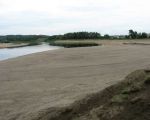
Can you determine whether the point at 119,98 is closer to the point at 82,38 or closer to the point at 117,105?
the point at 117,105

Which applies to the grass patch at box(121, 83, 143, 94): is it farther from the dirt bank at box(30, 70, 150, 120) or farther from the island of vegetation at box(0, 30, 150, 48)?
the island of vegetation at box(0, 30, 150, 48)

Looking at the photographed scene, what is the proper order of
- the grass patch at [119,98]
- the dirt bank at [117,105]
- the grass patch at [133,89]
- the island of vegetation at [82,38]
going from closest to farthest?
the dirt bank at [117,105], the grass patch at [119,98], the grass patch at [133,89], the island of vegetation at [82,38]

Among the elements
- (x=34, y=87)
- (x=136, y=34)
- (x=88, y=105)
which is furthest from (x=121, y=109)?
(x=136, y=34)

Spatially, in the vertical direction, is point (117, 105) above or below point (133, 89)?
below

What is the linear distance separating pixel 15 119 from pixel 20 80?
779 cm

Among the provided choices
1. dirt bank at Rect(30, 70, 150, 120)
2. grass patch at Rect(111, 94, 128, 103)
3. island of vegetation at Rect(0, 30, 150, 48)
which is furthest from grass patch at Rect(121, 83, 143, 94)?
island of vegetation at Rect(0, 30, 150, 48)

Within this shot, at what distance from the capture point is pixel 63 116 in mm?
7113

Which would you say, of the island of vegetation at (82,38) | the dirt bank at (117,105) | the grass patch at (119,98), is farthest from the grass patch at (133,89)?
the island of vegetation at (82,38)

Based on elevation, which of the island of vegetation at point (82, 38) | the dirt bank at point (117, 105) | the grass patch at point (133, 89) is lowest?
the island of vegetation at point (82, 38)

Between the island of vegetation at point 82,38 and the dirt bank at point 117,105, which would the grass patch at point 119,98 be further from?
the island of vegetation at point 82,38

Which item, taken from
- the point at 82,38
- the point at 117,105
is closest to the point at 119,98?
the point at 117,105

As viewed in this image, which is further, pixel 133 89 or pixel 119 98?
pixel 133 89

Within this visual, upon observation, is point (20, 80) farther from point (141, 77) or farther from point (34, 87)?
point (141, 77)

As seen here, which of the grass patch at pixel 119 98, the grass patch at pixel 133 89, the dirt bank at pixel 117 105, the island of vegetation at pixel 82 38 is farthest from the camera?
the island of vegetation at pixel 82 38
